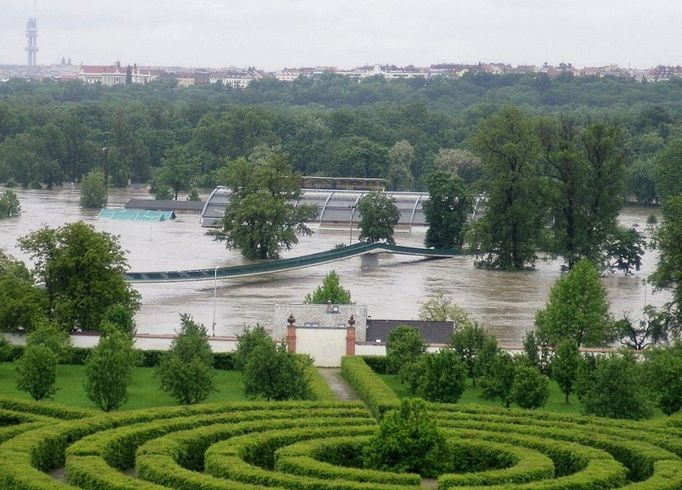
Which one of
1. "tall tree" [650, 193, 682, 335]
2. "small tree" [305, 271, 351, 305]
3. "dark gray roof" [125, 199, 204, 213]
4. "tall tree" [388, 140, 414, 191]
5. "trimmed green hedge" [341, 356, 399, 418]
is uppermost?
"tall tree" [388, 140, 414, 191]

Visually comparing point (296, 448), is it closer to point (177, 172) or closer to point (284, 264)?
point (284, 264)

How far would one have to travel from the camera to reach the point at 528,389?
143 ft

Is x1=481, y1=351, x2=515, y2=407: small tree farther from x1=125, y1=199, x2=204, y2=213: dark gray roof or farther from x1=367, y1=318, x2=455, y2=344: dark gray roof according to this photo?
x1=125, y1=199, x2=204, y2=213: dark gray roof

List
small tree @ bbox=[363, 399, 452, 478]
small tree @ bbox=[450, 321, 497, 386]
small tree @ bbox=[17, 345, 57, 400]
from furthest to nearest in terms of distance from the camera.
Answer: small tree @ bbox=[450, 321, 497, 386]
small tree @ bbox=[17, 345, 57, 400]
small tree @ bbox=[363, 399, 452, 478]

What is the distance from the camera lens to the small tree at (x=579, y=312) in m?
54.5

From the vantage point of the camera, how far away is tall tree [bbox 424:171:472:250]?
302ft

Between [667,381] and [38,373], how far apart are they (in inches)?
610

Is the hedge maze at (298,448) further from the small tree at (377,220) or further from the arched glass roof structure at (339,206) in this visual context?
the arched glass roof structure at (339,206)

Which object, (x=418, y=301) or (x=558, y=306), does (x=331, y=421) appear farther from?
(x=418, y=301)

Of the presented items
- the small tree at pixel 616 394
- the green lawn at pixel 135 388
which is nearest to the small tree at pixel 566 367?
the small tree at pixel 616 394

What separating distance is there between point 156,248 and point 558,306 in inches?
1510

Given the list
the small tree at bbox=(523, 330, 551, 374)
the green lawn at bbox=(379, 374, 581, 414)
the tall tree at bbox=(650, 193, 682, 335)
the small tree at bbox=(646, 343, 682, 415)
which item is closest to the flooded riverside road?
the tall tree at bbox=(650, 193, 682, 335)

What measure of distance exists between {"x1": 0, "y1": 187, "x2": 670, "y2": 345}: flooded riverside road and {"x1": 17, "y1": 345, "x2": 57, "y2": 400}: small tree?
51.8 ft

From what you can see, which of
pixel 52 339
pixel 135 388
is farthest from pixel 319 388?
pixel 52 339
